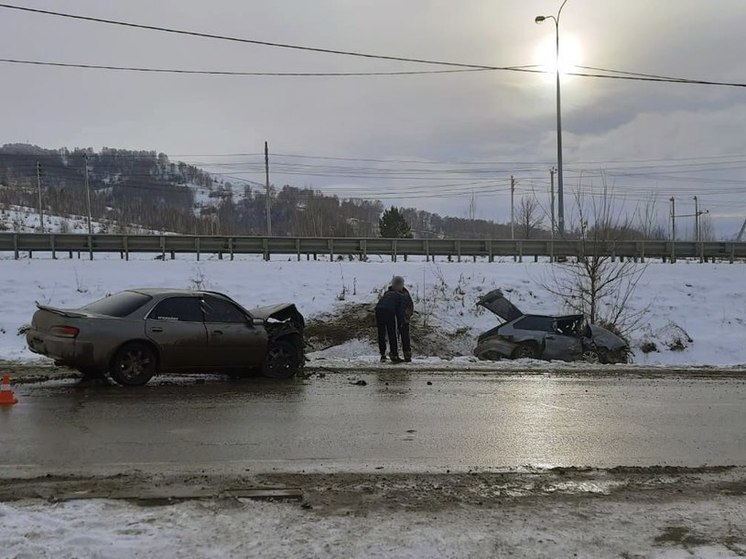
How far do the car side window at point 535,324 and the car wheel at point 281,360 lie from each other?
650cm

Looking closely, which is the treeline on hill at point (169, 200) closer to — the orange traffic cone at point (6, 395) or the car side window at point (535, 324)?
the car side window at point (535, 324)

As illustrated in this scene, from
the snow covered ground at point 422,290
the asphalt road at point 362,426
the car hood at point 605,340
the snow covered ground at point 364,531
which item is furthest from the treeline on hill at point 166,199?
the snow covered ground at point 364,531

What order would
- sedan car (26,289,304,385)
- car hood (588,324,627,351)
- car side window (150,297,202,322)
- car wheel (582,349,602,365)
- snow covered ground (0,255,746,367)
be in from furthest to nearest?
snow covered ground (0,255,746,367) < car hood (588,324,627,351) < car wheel (582,349,602,365) < car side window (150,297,202,322) < sedan car (26,289,304,385)

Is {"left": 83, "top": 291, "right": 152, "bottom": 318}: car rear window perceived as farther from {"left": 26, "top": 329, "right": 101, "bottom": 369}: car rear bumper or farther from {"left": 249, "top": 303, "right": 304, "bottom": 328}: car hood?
{"left": 249, "top": 303, "right": 304, "bottom": 328}: car hood

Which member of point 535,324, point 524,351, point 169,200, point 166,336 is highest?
point 169,200

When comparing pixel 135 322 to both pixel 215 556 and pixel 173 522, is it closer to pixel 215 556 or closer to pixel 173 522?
pixel 173 522

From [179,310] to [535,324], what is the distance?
29.1 feet

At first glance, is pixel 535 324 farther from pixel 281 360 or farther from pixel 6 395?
pixel 6 395

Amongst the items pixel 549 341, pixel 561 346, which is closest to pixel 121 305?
pixel 549 341

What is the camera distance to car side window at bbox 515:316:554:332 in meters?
15.4

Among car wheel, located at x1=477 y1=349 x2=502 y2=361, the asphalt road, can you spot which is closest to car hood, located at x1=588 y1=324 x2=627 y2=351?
car wheel, located at x1=477 y1=349 x2=502 y2=361

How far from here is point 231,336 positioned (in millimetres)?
10297

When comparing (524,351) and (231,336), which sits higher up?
(231,336)

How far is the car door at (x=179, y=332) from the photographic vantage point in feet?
31.3
